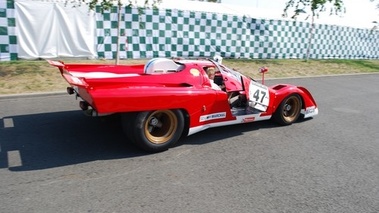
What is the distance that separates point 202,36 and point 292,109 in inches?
309

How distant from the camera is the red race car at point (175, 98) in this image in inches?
149

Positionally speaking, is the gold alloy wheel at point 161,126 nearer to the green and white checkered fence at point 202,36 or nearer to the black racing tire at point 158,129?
the black racing tire at point 158,129

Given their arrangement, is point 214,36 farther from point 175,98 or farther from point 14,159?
point 14,159

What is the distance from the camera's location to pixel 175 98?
4.07 meters

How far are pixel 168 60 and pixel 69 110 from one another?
222 centimetres

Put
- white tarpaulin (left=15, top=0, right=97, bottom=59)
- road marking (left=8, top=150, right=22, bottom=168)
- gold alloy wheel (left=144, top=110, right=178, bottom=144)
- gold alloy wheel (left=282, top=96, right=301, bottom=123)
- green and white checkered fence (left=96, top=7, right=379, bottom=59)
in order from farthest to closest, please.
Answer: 1. green and white checkered fence (left=96, top=7, right=379, bottom=59)
2. white tarpaulin (left=15, top=0, right=97, bottom=59)
3. gold alloy wheel (left=282, top=96, right=301, bottom=123)
4. gold alloy wheel (left=144, top=110, right=178, bottom=144)
5. road marking (left=8, top=150, right=22, bottom=168)

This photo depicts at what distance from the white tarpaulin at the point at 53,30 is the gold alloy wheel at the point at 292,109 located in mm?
7129

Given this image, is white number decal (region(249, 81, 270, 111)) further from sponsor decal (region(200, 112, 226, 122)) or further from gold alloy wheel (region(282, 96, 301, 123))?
gold alloy wheel (region(282, 96, 301, 123))

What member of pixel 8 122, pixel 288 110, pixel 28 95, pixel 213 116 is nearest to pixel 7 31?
pixel 28 95

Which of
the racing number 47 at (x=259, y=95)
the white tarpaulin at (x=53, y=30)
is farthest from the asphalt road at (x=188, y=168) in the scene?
the white tarpaulin at (x=53, y=30)

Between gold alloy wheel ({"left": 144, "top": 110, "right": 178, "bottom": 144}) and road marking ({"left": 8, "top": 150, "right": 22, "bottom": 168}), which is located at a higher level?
gold alloy wheel ({"left": 144, "top": 110, "right": 178, "bottom": 144})

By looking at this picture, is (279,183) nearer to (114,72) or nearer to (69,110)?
(114,72)

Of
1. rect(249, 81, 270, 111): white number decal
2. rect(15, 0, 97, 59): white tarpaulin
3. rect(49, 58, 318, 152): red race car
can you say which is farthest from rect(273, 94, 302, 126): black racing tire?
rect(15, 0, 97, 59): white tarpaulin

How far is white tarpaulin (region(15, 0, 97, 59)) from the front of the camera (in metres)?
9.40
